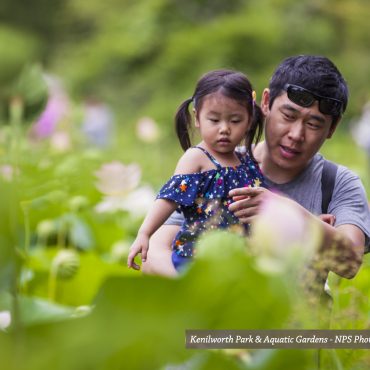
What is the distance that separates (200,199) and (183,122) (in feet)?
0.35

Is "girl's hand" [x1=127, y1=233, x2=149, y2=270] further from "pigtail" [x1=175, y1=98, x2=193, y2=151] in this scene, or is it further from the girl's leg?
"pigtail" [x1=175, y1=98, x2=193, y2=151]

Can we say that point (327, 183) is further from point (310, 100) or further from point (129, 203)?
point (129, 203)

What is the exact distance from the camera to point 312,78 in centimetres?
68

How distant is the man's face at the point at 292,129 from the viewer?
66 cm

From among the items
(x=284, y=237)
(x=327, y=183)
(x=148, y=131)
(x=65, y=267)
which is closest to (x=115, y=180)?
(x=65, y=267)

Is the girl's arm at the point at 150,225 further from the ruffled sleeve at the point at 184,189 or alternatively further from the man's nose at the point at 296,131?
the man's nose at the point at 296,131

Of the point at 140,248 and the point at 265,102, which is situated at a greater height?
the point at 265,102

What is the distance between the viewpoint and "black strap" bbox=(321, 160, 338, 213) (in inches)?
28.0

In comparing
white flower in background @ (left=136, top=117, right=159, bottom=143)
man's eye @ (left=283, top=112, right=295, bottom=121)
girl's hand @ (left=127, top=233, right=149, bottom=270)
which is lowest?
girl's hand @ (left=127, top=233, right=149, bottom=270)

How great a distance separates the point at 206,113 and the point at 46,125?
2.16 metres

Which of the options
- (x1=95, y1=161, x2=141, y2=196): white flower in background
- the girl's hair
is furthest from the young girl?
(x1=95, y1=161, x2=141, y2=196): white flower in background

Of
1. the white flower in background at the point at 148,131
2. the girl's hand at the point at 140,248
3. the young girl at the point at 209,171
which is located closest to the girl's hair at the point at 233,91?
the young girl at the point at 209,171

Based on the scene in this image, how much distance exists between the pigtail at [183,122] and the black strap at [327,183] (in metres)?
0.12

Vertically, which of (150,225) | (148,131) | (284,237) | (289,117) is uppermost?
(148,131)
